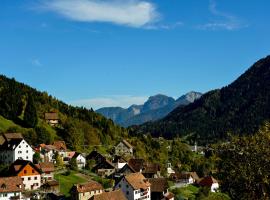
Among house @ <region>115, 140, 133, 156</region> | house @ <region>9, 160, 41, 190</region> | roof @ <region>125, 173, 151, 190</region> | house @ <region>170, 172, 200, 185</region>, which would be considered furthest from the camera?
house @ <region>115, 140, 133, 156</region>

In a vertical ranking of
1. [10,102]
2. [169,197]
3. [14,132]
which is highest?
[10,102]

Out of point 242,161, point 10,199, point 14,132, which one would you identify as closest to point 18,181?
point 10,199

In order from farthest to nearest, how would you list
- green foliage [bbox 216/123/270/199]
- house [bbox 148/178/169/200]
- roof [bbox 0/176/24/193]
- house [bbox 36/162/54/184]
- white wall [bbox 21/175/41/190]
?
house [bbox 148/178/169/200] → house [bbox 36/162/54/184] → white wall [bbox 21/175/41/190] → roof [bbox 0/176/24/193] → green foliage [bbox 216/123/270/199]

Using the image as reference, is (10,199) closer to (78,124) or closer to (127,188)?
(127,188)

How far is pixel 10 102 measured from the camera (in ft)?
573

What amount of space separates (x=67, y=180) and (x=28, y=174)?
35.1ft

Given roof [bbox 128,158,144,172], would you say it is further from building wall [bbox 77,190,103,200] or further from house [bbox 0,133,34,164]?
building wall [bbox 77,190,103,200]

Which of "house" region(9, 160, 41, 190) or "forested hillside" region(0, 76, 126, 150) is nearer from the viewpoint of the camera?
"house" region(9, 160, 41, 190)

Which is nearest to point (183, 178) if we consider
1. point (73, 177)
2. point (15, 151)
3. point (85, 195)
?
point (73, 177)

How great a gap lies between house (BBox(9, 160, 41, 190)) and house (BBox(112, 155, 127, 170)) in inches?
Result: 1545

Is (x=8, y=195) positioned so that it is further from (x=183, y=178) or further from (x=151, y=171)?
(x=183, y=178)

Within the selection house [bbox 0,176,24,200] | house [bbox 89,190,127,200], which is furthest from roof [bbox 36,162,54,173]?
house [bbox 89,190,127,200]

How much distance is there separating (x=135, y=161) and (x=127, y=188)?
4037 centimetres

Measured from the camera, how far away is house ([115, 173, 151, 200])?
11150 cm
